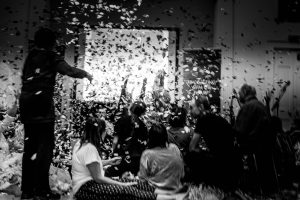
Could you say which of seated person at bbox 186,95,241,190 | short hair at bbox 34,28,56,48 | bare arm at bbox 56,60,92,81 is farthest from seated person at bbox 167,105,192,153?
short hair at bbox 34,28,56,48

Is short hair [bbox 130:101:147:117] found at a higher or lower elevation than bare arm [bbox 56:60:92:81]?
lower

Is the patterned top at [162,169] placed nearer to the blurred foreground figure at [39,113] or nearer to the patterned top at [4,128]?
the blurred foreground figure at [39,113]

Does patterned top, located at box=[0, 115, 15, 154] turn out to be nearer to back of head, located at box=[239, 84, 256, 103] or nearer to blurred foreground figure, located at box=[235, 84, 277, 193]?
blurred foreground figure, located at box=[235, 84, 277, 193]

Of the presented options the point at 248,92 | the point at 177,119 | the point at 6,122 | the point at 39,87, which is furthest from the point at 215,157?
the point at 6,122

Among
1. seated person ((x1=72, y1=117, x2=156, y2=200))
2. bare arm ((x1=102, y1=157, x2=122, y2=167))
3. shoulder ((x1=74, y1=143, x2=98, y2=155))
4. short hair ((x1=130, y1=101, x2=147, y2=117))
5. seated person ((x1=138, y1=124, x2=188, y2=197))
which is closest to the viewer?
seated person ((x1=72, y1=117, x2=156, y2=200))

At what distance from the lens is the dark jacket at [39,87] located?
297 centimetres

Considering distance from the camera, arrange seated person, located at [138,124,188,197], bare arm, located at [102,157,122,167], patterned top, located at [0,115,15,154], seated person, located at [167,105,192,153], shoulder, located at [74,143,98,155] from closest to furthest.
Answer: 1. shoulder, located at [74,143,98,155]
2. seated person, located at [138,124,188,197]
3. bare arm, located at [102,157,122,167]
4. patterned top, located at [0,115,15,154]
5. seated person, located at [167,105,192,153]

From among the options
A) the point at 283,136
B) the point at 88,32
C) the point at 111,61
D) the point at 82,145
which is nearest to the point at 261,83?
the point at 283,136

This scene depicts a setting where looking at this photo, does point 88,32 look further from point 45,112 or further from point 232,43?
point 45,112

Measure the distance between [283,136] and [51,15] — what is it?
4.90 meters

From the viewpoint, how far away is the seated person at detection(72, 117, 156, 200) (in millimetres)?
2729

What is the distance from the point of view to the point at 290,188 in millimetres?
4164

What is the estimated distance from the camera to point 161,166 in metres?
2.96

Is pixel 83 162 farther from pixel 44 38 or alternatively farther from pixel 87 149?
pixel 44 38
